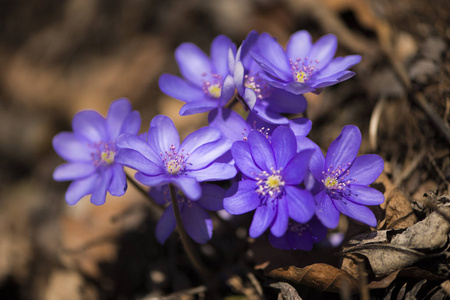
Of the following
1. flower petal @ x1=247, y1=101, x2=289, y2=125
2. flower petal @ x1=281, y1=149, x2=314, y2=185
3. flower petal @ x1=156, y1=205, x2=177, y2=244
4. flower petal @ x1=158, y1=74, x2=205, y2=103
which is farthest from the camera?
flower petal @ x1=158, y1=74, x2=205, y2=103

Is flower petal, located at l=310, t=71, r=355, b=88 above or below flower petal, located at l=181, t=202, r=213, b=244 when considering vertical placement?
above

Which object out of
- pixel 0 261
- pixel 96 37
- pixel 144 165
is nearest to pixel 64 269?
pixel 0 261

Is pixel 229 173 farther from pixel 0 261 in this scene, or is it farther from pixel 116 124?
pixel 0 261

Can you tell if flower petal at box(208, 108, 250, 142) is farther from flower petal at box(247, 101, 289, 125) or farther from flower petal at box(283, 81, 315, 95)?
flower petal at box(283, 81, 315, 95)

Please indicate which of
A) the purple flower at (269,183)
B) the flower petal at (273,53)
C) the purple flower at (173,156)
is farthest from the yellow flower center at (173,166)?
the flower petal at (273,53)

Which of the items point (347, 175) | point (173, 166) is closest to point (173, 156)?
point (173, 166)

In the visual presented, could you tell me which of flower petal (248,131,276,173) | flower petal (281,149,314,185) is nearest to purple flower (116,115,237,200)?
flower petal (248,131,276,173)
